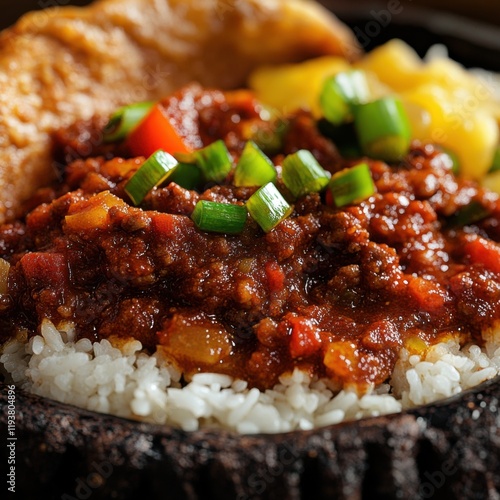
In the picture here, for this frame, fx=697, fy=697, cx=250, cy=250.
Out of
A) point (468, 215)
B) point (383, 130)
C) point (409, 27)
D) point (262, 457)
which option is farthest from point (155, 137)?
point (409, 27)

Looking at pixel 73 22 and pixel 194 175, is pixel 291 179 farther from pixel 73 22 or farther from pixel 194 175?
pixel 73 22

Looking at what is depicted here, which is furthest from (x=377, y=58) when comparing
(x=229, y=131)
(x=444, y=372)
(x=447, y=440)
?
(x=447, y=440)

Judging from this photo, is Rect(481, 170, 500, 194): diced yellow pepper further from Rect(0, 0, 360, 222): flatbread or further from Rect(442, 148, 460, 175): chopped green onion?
Rect(0, 0, 360, 222): flatbread

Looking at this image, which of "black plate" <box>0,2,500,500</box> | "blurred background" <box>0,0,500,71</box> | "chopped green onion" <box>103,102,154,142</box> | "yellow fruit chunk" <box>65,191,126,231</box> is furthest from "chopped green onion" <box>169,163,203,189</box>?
"blurred background" <box>0,0,500,71</box>

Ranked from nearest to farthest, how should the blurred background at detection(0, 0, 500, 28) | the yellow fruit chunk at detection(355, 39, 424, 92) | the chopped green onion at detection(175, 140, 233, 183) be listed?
the chopped green onion at detection(175, 140, 233, 183)
the yellow fruit chunk at detection(355, 39, 424, 92)
the blurred background at detection(0, 0, 500, 28)

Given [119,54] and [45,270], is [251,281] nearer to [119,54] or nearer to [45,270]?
[45,270]
